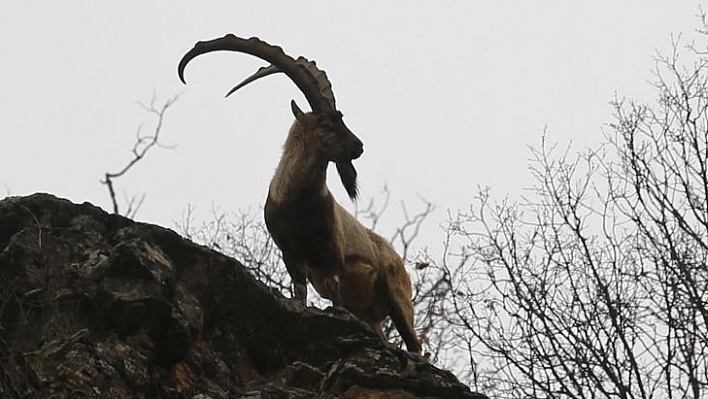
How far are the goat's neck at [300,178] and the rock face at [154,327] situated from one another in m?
1.51

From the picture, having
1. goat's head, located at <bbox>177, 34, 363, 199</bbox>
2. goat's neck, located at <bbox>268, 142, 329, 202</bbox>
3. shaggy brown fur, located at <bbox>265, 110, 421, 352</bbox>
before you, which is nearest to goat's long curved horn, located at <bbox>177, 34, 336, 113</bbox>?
goat's head, located at <bbox>177, 34, 363, 199</bbox>

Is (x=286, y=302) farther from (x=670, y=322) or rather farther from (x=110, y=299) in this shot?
(x=670, y=322)

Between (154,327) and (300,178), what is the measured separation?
2.52m

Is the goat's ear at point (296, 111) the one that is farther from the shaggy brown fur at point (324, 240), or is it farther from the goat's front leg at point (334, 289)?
the goat's front leg at point (334, 289)

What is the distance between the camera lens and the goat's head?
9.45 meters

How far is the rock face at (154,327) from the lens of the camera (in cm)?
664

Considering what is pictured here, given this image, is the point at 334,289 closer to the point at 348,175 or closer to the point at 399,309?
the point at 399,309

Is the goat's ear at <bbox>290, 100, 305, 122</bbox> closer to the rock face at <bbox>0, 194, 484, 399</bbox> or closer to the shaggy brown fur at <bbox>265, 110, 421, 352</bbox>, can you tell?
the shaggy brown fur at <bbox>265, 110, 421, 352</bbox>

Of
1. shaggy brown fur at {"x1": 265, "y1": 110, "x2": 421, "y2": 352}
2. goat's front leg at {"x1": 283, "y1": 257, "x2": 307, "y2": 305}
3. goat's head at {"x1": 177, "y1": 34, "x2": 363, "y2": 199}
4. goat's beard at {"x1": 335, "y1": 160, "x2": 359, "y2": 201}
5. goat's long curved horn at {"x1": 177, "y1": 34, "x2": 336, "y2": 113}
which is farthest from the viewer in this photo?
goat's long curved horn at {"x1": 177, "y1": 34, "x2": 336, "y2": 113}

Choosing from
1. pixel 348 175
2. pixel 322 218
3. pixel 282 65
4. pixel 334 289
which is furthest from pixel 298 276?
pixel 282 65

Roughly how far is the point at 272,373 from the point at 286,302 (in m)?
0.53

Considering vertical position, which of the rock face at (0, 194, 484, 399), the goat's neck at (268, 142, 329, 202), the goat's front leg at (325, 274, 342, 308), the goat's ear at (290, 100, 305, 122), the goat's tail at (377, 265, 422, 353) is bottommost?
the rock face at (0, 194, 484, 399)

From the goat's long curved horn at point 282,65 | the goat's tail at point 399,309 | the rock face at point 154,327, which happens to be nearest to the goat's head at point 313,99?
the goat's long curved horn at point 282,65

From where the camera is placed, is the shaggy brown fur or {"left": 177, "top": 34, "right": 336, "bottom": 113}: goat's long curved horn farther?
{"left": 177, "top": 34, "right": 336, "bottom": 113}: goat's long curved horn
